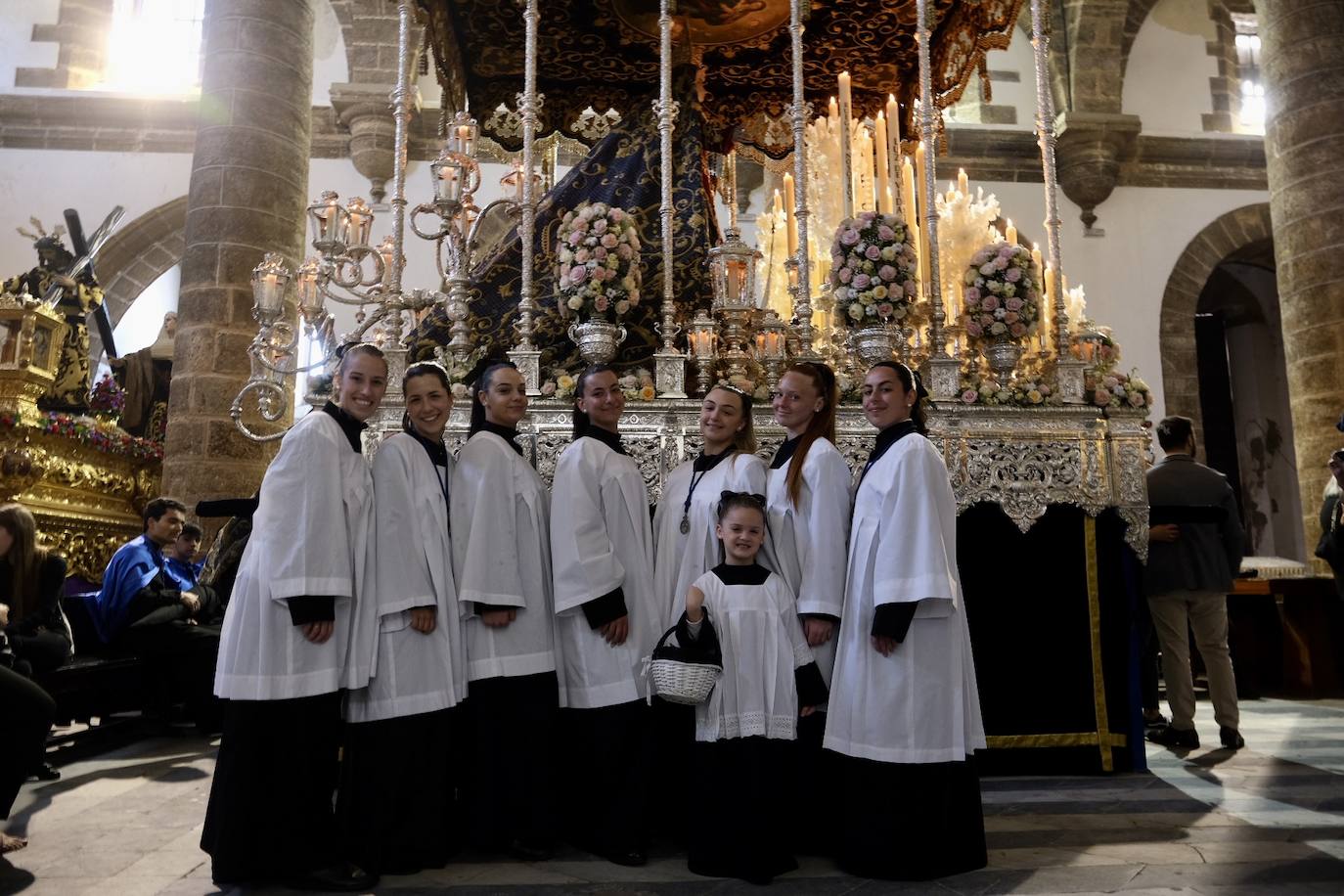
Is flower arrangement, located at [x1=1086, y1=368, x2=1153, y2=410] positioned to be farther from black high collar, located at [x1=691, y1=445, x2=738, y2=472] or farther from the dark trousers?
the dark trousers

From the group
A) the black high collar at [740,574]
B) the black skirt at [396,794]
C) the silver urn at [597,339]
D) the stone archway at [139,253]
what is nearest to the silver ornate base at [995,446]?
the silver urn at [597,339]

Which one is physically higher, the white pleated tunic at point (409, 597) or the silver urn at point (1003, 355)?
the silver urn at point (1003, 355)

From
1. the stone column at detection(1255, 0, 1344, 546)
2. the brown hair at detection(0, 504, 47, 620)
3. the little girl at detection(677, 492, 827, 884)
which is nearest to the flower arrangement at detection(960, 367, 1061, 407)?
the little girl at detection(677, 492, 827, 884)

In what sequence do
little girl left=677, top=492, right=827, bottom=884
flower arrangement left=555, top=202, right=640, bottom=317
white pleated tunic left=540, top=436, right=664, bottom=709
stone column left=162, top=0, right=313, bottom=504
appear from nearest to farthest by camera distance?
little girl left=677, top=492, right=827, bottom=884
white pleated tunic left=540, top=436, right=664, bottom=709
flower arrangement left=555, top=202, right=640, bottom=317
stone column left=162, top=0, right=313, bottom=504

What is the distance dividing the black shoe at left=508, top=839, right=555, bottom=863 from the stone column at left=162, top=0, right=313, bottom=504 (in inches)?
259

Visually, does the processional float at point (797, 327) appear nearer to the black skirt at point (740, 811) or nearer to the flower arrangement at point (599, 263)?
the flower arrangement at point (599, 263)

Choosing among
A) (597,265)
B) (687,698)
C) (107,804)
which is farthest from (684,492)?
(107,804)

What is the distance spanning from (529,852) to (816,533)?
1.53 meters

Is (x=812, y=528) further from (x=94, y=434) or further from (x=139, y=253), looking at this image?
(x=139, y=253)

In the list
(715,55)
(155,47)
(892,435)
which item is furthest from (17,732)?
(155,47)

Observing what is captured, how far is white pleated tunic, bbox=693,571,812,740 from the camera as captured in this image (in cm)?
340

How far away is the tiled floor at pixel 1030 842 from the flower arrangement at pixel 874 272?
2313 mm

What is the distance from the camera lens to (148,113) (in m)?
14.3

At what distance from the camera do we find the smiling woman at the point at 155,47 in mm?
14859
